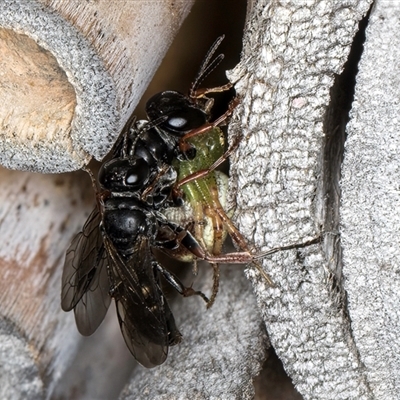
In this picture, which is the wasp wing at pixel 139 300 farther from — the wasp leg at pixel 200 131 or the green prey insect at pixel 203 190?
the wasp leg at pixel 200 131

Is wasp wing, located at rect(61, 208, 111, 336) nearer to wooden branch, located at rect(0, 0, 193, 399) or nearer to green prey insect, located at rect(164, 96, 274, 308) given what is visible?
wooden branch, located at rect(0, 0, 193, 399)

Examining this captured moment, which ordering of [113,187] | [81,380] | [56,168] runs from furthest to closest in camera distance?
[81,380], [113,187], [56,168]

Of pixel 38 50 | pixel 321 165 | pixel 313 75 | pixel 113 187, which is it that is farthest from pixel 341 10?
pixel 113 187

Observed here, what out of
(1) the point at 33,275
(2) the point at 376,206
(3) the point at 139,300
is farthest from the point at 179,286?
(2) the point at 376,206

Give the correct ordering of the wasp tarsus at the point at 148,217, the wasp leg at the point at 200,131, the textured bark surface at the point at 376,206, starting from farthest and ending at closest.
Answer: the wasp tarsus at the point at 148,217 → the wasp leg at the point at 200,131 → the textured bark surface at the point at 376,206

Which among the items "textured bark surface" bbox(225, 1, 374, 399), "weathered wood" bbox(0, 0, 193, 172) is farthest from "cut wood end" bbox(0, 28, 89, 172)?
"textured bark surface" bbox(225, 1, 374, 399)

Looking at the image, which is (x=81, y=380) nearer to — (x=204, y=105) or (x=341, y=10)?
(x=204, y=105)

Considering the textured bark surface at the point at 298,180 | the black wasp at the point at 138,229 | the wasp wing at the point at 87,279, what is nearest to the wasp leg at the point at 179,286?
the black wasp at the point at 138,229

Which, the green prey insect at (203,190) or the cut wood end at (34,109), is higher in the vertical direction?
the cut wood end at (34,109)
